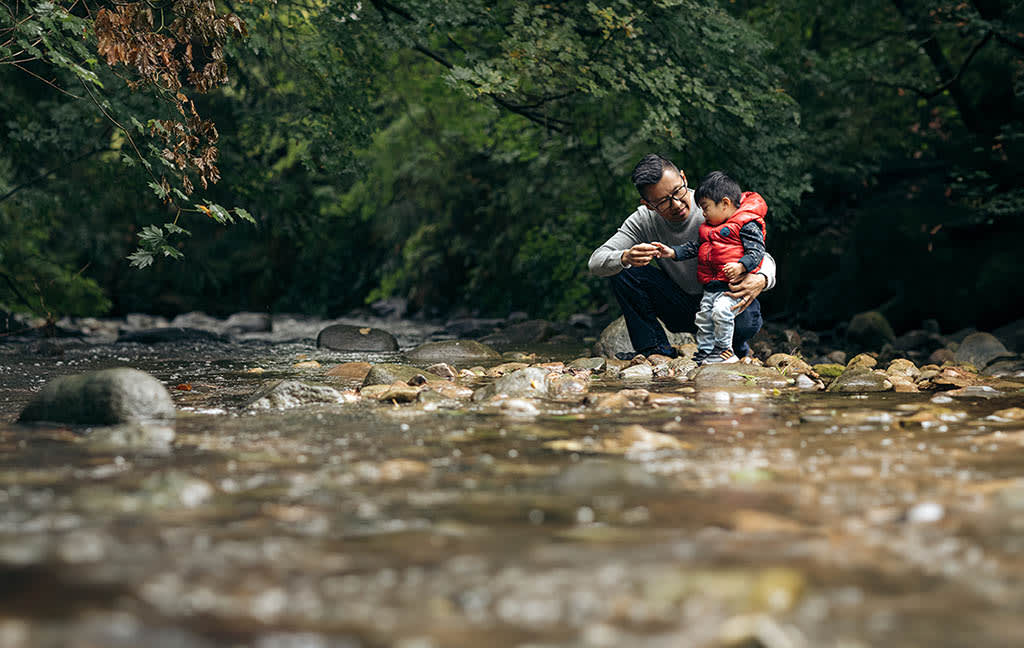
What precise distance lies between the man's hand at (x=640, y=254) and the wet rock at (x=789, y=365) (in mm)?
1099

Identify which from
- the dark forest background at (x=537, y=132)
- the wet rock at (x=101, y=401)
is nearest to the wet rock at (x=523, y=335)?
the dark forest background at (x=537, y=132)

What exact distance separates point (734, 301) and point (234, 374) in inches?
139

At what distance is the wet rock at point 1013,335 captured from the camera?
8.52m

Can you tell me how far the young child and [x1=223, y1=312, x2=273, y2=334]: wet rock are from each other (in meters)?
8.34

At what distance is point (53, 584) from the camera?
1617 mm

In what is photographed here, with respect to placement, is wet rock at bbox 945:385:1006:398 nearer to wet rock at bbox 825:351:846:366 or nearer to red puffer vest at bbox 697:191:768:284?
red puffer vest at bbox 697:191:768:284

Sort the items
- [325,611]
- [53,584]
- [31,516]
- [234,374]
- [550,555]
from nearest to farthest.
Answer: [325,611], [53,584], [550,555], [31,516], [234,374]

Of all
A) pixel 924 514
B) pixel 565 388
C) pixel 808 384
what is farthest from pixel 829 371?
pixel 924 514

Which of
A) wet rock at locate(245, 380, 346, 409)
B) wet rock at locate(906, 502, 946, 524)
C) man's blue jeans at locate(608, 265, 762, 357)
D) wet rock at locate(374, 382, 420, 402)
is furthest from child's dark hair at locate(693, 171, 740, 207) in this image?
wet rock at locate(906, 502, 946, 524)

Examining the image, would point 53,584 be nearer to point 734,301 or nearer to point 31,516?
point 31,516

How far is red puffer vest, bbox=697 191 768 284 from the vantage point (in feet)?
18.5

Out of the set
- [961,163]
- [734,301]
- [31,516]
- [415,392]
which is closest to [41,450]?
[31,516]

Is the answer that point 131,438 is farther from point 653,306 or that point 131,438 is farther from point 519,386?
point 653,306

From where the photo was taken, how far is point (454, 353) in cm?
833
